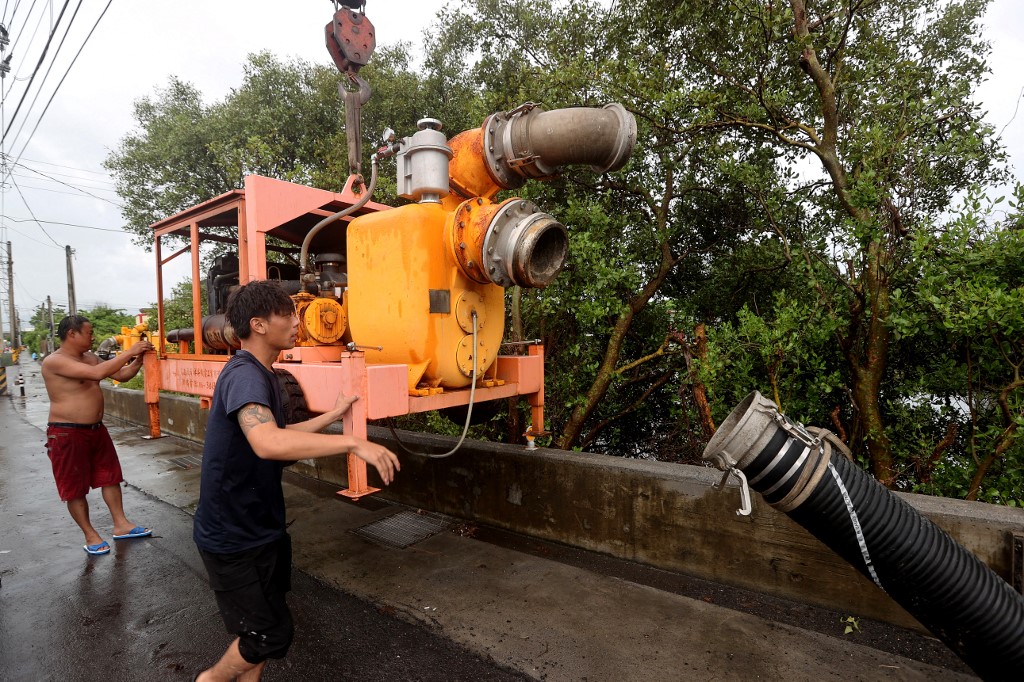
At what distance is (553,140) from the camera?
2.93 meters

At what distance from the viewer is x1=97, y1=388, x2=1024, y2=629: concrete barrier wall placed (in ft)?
8.54

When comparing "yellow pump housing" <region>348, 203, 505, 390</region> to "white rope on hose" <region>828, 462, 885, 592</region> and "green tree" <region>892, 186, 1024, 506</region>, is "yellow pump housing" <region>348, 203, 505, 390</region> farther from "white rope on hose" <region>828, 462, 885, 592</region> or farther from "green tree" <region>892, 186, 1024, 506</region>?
"green tree" <region>892, 186, 1024, 506</region>

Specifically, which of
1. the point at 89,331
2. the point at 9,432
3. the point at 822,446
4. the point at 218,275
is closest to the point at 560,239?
the point at 822,446

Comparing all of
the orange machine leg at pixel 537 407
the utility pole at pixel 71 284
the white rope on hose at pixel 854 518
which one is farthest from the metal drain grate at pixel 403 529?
the utility pole at pixel 71 284

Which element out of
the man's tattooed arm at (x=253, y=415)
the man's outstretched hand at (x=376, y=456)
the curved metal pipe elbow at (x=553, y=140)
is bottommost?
the man's outstretched hand at (x=376, y=456)

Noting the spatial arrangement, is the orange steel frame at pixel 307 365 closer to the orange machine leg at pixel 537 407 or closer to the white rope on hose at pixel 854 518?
the orange machine leg at pixel 537 407

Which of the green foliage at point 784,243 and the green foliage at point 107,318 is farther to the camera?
the green foliage at point 107,318

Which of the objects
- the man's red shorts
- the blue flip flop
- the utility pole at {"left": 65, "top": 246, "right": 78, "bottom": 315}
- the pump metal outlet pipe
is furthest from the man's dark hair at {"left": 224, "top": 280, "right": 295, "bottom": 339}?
the utility pole at {"left": 65, "top": 246, "right": 78, "bottom": 315}

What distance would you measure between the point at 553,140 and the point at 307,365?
184 centimetres

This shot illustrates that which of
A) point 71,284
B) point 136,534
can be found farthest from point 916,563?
point 71,284

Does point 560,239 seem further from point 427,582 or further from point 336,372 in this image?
point 427,582

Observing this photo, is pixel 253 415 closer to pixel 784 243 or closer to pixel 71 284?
pixel 784 243

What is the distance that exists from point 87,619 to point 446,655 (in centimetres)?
215

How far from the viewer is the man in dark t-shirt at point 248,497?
1.84 meters
